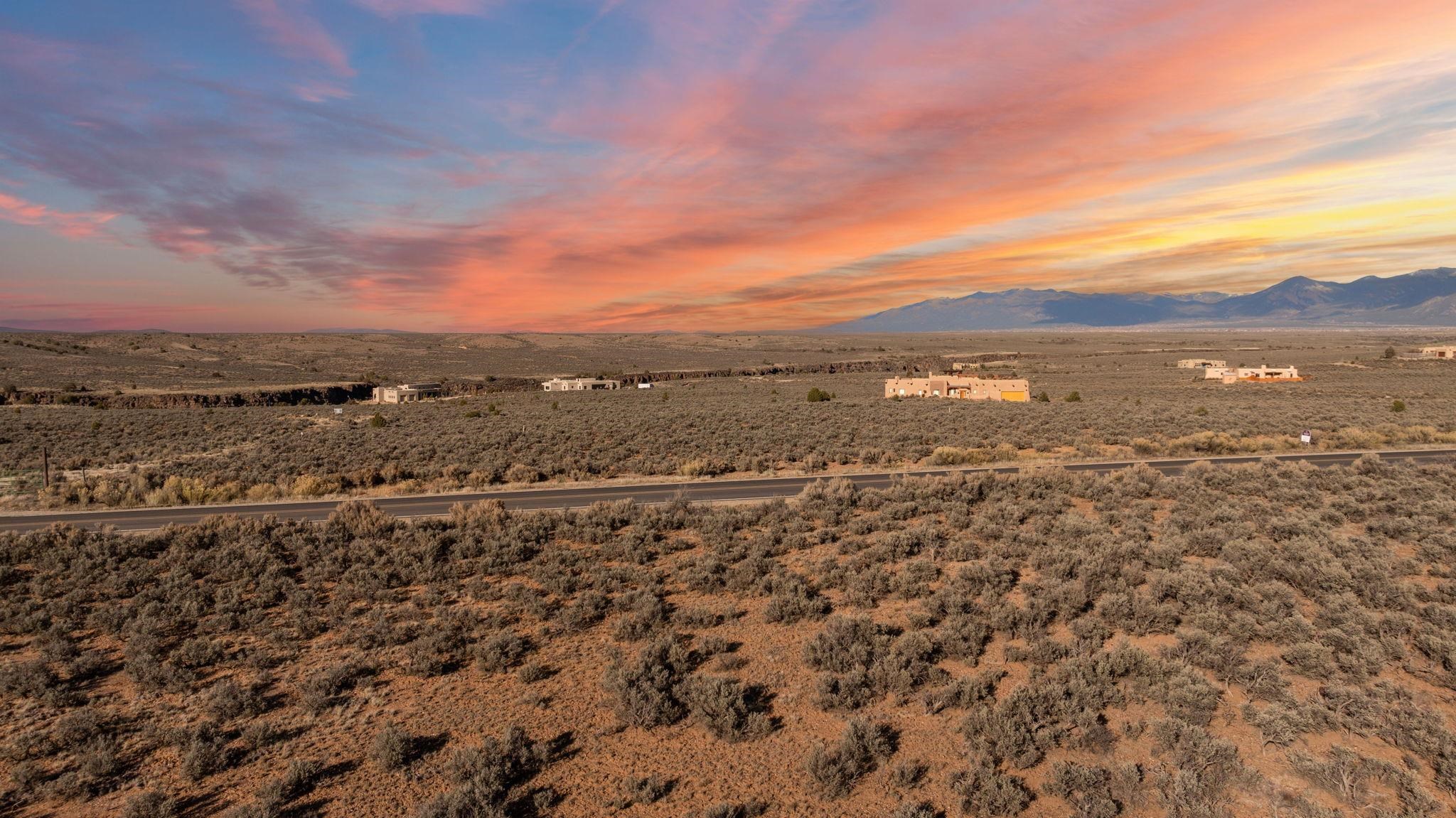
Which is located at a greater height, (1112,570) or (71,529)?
(71,529)

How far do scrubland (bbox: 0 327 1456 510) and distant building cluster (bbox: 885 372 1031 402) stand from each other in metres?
2.75

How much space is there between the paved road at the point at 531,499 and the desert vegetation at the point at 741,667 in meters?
3.67

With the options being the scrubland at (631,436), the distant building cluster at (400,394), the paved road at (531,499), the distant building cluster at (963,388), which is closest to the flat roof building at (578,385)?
the distant building cluster at (400,394)

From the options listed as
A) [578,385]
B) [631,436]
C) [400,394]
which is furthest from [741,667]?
[578,385]

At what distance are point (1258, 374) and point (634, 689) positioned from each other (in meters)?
90.2

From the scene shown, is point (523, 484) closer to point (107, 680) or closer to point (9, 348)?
point (107, 680)

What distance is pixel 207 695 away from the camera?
10906 millimetres

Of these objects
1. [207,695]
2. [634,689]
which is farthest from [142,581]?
[634,689]

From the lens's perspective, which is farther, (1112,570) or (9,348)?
(9,348)

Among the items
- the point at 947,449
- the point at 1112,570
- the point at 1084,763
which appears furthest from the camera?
the point at 947,449

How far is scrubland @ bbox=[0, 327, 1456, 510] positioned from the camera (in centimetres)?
2828

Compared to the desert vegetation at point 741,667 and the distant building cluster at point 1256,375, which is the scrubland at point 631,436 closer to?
the distant building cluster at point 1256,375

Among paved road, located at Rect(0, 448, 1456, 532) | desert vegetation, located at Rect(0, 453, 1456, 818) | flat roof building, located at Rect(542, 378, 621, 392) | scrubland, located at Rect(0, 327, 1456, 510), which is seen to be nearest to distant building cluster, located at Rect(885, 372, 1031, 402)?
scrubland, located at Rect(0, 327, 1456, 510)

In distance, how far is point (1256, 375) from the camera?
7512 centimetres
